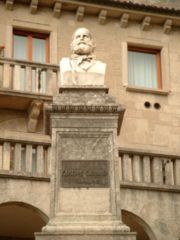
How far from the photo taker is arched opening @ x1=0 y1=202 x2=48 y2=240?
18.7 m

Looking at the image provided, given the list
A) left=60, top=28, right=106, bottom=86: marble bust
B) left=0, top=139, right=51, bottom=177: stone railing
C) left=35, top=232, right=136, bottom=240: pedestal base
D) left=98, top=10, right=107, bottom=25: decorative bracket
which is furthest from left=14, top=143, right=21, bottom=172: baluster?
left=98, top=10, right=107, bottom=25: decorative bracket

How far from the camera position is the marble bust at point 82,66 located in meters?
13.2

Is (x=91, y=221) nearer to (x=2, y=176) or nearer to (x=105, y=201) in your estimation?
(x=105, y=201)

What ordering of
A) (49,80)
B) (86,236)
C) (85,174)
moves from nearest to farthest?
1. (86,236)
2. (85,174)
3. (49,80)

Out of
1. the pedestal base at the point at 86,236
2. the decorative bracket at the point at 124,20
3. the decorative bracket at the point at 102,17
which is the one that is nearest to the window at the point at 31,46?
the decorative bracket at the point at 102,17

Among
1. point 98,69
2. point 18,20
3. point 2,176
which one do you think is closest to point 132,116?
point 18,20

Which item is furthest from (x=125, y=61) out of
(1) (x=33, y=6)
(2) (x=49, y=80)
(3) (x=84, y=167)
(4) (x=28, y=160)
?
(3) (x=84, y=167)

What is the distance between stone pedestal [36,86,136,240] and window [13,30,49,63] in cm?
1165

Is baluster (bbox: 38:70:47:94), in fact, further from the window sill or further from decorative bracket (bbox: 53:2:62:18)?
the window sill

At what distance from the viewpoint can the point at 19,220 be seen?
20.4 m

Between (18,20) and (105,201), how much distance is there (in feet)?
43.1

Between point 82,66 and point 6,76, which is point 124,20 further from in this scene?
point 82,66

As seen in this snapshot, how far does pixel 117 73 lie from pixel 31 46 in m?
2.87

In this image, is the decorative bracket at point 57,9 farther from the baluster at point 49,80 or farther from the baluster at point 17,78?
the baluster at point 17,78
